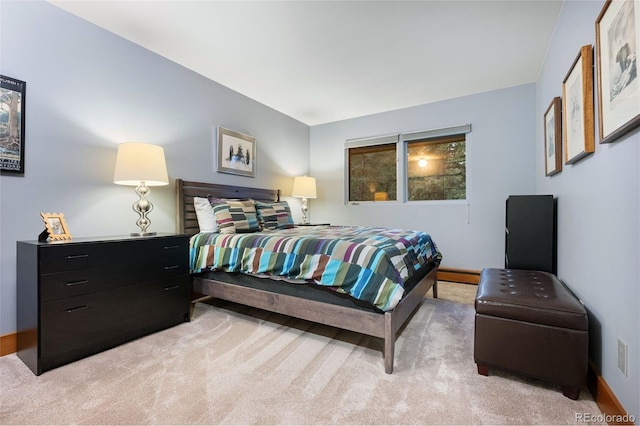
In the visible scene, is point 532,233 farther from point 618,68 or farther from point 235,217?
point 235,217

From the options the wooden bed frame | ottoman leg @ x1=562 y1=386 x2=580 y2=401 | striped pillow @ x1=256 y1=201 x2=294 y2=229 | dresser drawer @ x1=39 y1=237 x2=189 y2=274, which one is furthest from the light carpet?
striped pillow @ x1=256 y1=201 x2=294 y2=229

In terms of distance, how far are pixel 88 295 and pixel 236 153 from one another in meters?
2.34

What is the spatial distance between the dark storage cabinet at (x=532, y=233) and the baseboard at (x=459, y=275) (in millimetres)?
1375

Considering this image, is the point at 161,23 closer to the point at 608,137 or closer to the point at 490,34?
the point at 490,34

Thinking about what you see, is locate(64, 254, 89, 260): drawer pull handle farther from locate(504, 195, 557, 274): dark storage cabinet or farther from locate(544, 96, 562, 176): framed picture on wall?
locate(544, 96, 562, 176): framed picture on wall

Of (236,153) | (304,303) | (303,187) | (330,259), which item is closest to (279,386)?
(304,303)

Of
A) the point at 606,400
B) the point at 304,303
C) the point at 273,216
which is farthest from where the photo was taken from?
the point at 273,216

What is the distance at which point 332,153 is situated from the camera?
16.6 ft

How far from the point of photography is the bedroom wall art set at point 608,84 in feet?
3.68

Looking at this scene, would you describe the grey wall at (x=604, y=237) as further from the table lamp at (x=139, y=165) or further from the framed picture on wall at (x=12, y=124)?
the framed picture on wall at (x=12, y=124)

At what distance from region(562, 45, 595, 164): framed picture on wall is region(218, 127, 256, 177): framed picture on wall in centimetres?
333

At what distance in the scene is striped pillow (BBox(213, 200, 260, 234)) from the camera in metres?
2.86

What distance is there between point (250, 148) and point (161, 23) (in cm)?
176

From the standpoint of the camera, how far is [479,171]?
12.7 feet
